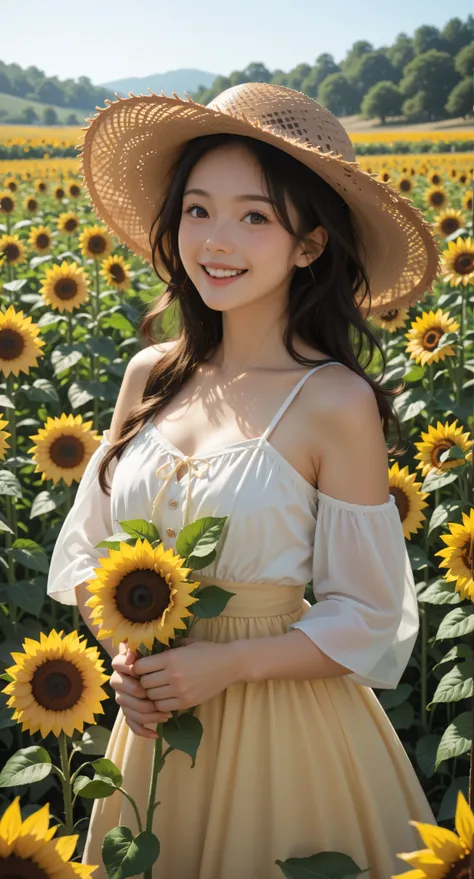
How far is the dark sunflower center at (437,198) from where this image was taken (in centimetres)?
641

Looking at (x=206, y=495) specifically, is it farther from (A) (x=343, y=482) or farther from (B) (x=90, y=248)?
(B) (x=90, y=248)

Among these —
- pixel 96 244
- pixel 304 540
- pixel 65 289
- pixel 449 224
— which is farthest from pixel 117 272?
pixel 304 540

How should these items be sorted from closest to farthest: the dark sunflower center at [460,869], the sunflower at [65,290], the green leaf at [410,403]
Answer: the dark sunflower center at [460,869]
the green leaf at [410,403]
the sunflower at [65,290]

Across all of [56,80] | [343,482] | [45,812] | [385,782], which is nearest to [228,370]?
[343,482]

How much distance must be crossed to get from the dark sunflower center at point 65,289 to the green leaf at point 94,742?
7.76 feet

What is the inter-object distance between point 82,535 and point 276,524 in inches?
17.7

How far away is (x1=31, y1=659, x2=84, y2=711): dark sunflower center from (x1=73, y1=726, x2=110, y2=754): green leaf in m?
0.48

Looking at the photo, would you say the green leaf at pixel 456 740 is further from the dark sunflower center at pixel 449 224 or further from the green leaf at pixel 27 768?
the dark sunflower center at pixel 449 224

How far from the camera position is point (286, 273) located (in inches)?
65.6

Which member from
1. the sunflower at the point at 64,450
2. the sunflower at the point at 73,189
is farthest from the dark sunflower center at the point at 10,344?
the sunflower at the point at 73,189

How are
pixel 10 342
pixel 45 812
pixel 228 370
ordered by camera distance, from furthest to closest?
1. pixel 10 342
2. pixel 228 370
3. pixel 45 812

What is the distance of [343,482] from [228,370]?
13.9 inches

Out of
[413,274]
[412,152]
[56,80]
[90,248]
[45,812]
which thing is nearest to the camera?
[45,812]

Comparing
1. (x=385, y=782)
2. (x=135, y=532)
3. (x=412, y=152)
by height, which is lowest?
(x=385, y=782)
